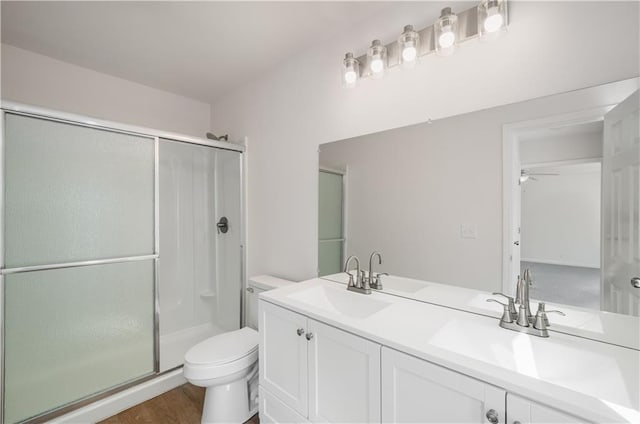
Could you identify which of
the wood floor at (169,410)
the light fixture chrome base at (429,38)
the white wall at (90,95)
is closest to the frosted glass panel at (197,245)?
the white wall at (90,95)

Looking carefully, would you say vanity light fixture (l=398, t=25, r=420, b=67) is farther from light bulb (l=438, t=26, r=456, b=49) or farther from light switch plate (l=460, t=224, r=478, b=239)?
light switch plate (l=460, t=224, r=478, b=239)

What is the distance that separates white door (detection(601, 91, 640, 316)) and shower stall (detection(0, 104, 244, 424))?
2.43 metres

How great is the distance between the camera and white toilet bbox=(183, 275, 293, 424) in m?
1.58

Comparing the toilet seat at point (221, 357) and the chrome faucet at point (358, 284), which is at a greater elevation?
the chrome faucet at point (358, 284)

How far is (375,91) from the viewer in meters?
1.69

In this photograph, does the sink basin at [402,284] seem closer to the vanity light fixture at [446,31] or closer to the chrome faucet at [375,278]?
the chrome faucet at [375,278]

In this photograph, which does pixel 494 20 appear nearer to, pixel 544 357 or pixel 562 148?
pixel 562 148

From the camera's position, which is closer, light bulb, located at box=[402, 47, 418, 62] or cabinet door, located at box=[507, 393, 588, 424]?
cabinet door, located at box=[507, 393, 588, 424]

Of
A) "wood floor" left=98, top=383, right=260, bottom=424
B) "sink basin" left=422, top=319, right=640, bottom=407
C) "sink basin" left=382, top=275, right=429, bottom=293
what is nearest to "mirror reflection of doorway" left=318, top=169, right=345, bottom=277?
"sink basin" left=382, top=275, right=429, bottom=293

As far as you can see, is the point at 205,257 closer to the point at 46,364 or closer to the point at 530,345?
the point at 46,364

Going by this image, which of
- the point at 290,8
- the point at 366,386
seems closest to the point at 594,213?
the point at 366,386

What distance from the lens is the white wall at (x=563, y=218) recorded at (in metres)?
1.15

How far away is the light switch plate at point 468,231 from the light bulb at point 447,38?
86 centimetres

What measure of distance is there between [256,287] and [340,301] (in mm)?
854
